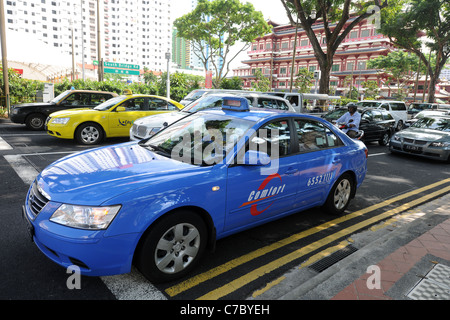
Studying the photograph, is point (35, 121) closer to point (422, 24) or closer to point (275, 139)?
point (275, 139)

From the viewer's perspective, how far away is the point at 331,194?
14.8 ft

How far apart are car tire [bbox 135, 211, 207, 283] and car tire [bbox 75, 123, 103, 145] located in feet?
23.6

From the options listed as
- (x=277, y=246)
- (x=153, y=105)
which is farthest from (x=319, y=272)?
(x=153, y=105)

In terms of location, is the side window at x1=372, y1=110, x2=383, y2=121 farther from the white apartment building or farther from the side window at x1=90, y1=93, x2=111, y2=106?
the white apartment building

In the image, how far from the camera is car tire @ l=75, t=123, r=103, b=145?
8891 millimetres

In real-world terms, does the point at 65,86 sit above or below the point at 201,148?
above

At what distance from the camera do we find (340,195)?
4.69m

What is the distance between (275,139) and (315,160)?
2.22ft

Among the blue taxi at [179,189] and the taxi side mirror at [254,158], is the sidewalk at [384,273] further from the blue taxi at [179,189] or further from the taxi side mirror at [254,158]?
the taxi side mirror at [254,158]

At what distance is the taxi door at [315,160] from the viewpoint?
3.91 m

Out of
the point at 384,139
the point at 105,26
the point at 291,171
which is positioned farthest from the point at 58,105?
the point at 105,26

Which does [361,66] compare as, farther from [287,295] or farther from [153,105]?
[287,295]

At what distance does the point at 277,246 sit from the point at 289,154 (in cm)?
109

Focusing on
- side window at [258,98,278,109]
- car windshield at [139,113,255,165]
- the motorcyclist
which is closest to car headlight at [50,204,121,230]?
car windshield at [139,113,255,165]
